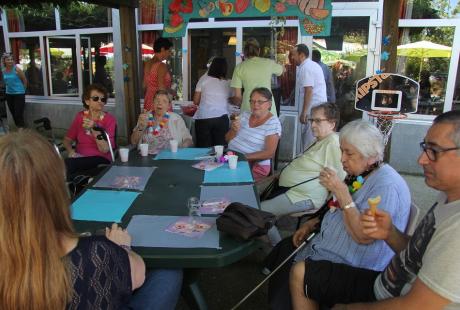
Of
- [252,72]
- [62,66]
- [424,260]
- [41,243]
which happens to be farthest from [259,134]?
[62,66]

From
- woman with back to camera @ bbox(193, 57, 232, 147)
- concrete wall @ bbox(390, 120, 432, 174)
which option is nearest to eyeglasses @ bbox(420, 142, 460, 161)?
woman with back to camera @ bbox(193, 57, 232, 147)

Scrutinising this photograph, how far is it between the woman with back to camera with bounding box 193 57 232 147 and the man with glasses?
2.91 metres

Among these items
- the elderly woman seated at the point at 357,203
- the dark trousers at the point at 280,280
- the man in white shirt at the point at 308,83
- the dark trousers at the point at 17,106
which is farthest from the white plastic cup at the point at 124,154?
the dark trousers at the point at 17,106

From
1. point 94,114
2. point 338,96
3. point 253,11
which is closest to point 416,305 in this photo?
point 94,114

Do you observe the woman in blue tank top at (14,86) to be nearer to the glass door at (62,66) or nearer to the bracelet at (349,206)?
the glass door at (62,66)

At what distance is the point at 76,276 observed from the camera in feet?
3.98

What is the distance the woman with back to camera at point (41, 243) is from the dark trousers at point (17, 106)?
717 cm

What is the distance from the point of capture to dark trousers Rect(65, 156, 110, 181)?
3367mm

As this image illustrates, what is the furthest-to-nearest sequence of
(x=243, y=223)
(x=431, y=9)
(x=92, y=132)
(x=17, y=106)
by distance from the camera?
(x=17, y=106)
(x=431, y=9)
(x=92, y=132)
(x=243, y=223)

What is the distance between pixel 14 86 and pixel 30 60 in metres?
1.26

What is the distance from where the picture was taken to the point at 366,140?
1.96 m

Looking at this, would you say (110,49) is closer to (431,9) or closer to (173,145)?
(173,145)

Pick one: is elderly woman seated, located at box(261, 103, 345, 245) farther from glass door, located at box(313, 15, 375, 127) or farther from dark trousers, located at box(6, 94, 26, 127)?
dark trousers, located at box(6, 94, 26, 127)

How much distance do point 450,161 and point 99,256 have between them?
3.90 ft
